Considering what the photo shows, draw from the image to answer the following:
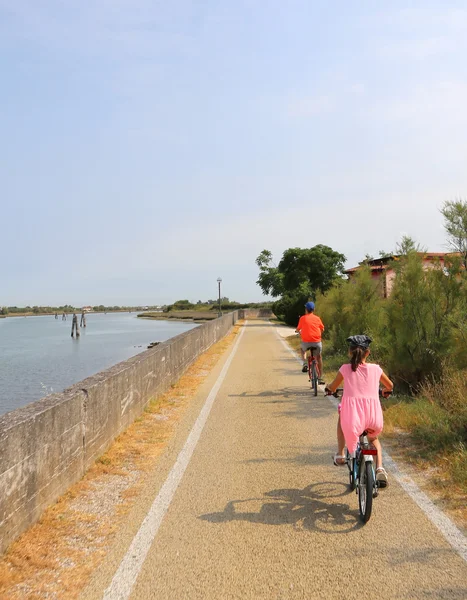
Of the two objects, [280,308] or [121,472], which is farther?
[280,308]

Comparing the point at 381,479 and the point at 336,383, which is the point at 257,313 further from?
the point at 381,479

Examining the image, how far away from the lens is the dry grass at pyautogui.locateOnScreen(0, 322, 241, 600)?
11.6 ft

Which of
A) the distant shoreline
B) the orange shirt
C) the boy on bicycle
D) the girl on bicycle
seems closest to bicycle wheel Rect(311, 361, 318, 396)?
the boy on bicycle

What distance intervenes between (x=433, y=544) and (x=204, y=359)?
50.5ft

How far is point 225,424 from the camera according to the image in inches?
329

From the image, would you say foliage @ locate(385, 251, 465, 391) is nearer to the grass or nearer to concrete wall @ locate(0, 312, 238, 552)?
the grass

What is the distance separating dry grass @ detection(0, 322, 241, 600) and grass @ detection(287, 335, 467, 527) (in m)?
2.94

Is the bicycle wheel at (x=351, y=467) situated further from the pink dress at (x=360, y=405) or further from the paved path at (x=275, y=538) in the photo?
the pink dress at (x=360, y=405)

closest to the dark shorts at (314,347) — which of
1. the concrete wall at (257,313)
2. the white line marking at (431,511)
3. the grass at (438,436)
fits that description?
the grass at (438,436)

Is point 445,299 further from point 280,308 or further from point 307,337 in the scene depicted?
point 280,308

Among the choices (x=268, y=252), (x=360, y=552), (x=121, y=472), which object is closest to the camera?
(x=360, y=552)

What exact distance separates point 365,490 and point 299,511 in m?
0.66

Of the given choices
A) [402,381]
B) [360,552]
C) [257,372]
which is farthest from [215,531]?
[257,372]

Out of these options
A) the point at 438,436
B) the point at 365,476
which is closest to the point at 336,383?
the point at 365,476
